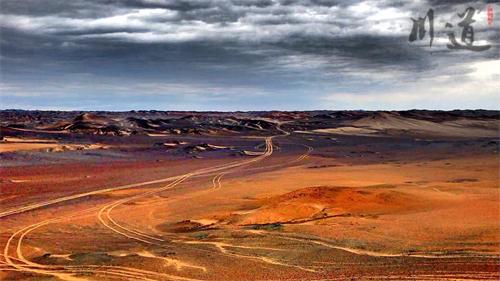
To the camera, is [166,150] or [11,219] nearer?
[11,219]

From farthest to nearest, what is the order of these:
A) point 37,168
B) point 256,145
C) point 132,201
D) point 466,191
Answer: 1. point 256,145
2. point 37,168
3. point 132,201
4. point 466,191

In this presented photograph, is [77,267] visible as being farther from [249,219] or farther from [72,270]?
[249,219]

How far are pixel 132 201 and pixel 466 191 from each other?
50.5 ft

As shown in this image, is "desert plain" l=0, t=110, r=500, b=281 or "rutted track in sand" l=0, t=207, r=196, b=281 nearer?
"rutted track in sand" l=0, t=207, r=196, b=281

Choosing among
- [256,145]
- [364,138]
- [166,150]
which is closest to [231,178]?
[166,150]

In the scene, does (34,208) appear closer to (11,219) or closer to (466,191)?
(11,219)

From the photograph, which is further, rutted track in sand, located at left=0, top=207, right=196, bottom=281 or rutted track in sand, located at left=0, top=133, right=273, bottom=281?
rutted track in sand, located at left=0, top=133, right=273, bottom=281

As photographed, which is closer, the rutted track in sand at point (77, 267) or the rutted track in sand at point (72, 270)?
the rutted track in sand at point (72, 270)

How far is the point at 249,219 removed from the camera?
1811 centimetres

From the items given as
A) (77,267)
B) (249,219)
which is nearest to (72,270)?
(77,267)

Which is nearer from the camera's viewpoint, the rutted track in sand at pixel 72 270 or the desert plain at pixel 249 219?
the rutted track in sand at pixel 72 270

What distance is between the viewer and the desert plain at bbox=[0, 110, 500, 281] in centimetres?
1246

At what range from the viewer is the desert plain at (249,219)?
12.5 metres

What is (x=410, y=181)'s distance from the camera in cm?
2873
